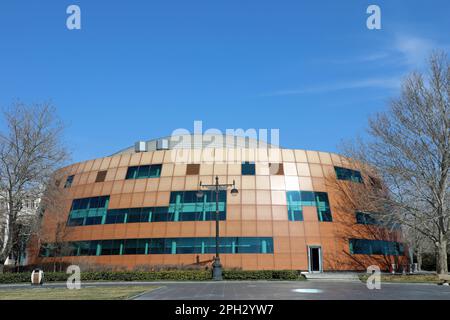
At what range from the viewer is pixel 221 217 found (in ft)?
140

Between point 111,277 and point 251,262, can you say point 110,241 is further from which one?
point 251,262

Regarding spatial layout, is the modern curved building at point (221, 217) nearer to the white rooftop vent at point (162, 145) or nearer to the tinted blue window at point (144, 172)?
the tinted blue window at point (144, 172)

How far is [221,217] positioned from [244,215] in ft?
7.61

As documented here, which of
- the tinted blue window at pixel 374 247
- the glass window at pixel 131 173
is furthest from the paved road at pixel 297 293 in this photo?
the glass window at pixel 131 173

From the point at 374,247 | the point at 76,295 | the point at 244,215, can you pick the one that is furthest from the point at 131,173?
the point at 76,295

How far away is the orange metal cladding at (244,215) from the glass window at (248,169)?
0.54 meters

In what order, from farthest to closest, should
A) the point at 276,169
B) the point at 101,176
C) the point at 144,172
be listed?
the point at 101,176 < the point at 144,172 < the point at 276,169

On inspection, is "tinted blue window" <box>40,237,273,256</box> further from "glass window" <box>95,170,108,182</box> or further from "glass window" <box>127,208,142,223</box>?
"glass window" <box>95,170,108,182</box>

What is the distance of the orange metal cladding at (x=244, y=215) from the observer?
41.6 meters

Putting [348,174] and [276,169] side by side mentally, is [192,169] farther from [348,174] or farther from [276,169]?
[348,174]

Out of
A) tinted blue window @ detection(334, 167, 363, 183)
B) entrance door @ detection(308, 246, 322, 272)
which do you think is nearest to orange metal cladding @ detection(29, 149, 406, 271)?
entrance door @ detection(308, 246, 322, 272)

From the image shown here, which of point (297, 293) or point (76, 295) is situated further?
point (297, 293)
